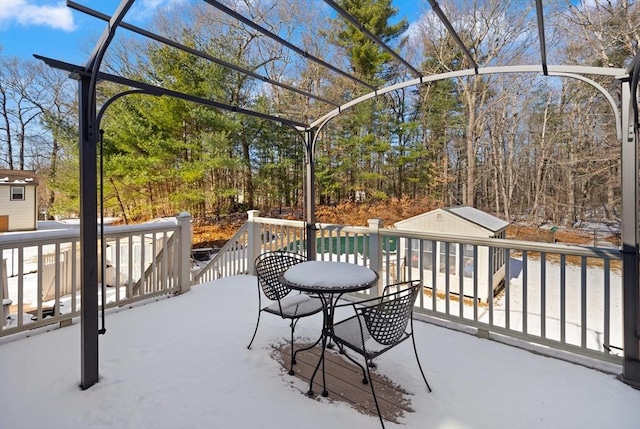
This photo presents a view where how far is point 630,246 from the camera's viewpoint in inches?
86.0

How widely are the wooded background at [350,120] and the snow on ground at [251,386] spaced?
8372 mm

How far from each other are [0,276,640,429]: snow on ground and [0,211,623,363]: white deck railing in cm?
31

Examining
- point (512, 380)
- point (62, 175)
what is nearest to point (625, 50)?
point (512, 380)

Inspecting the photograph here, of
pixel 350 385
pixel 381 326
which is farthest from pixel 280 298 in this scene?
pixel 381 326

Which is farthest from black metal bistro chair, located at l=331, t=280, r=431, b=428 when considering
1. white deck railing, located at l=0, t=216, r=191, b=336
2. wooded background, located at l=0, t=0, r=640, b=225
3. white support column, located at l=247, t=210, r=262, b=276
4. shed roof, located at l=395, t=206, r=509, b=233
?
wooded background, located at l=0, t=0, r=640, b=225

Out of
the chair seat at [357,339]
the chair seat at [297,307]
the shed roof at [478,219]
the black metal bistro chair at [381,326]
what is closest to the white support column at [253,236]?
the chair seat at [297,307]

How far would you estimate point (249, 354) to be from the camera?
8.46 ft

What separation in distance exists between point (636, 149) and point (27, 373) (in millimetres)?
4410

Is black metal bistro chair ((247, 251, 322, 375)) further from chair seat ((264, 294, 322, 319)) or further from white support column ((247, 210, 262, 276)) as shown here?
white support column ((247, 210, 262, 276))

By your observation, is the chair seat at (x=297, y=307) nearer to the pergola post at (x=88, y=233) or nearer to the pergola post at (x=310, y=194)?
the pergola post at (x=88, y=233)

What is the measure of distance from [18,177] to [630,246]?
681 inches

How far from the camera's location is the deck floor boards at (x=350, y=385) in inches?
77.2

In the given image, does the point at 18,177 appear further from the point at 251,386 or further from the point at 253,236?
the point at 251,386

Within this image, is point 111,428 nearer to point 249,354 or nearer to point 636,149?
point 249,354
